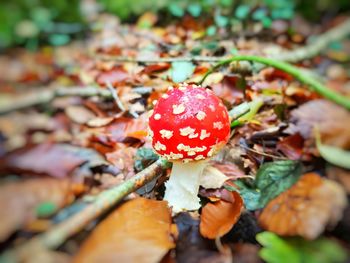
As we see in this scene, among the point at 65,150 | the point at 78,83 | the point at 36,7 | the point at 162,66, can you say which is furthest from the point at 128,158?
the point at 36,7

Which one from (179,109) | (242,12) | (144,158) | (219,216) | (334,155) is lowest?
(219,216)

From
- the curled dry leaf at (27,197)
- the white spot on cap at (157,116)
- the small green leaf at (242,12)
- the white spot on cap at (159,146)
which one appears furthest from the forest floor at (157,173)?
the small green leaf at (242,12)

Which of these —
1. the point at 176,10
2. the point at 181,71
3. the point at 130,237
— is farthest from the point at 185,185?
the point at 176,10

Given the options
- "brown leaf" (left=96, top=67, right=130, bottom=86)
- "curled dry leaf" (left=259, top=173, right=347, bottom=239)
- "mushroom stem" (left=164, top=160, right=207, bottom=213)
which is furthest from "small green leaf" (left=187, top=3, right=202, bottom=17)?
"curled dry leaf" (left=259, top=173, right=347, bottom=239)

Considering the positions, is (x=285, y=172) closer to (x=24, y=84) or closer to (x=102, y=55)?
(x=24, y=84)

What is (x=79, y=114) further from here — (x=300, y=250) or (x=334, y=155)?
(x=300, y=250)

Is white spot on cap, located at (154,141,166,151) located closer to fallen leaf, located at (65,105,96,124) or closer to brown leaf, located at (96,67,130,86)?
fallen leaf, located at (65,105,96,124)

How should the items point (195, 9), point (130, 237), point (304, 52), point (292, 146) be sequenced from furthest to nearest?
point (195, 9) < point (304, 52) < point (292, 146) < point (130, 237)
